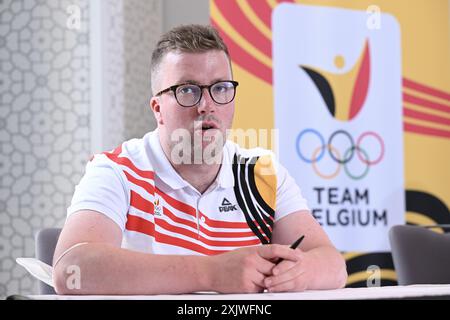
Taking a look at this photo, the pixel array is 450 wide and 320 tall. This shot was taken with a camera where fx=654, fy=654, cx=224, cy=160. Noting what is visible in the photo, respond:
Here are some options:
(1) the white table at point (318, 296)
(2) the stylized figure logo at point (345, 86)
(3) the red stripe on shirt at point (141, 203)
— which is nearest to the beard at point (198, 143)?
(3) the red stripe on shirt at point (141, 203)

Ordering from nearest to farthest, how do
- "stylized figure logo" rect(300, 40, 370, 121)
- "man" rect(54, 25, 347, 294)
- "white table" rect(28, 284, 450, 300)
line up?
1. "white table" rect(28, 284, 450, 300)
2. "man" rect(54, 25, 347, 294)
3. "stylized figure logo" rect(300, 40, 370, 121)

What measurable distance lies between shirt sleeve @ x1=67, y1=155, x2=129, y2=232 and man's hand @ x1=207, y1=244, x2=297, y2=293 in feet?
1.22

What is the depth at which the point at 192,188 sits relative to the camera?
1.64m

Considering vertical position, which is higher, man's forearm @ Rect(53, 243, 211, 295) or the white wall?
the white wall

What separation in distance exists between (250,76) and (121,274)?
6.34ft

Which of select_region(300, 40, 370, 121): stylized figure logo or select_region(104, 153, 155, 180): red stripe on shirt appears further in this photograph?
select_region(300, 40, 370, 121): stylized figure logo

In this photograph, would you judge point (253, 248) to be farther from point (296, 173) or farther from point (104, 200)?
point (296, 173)

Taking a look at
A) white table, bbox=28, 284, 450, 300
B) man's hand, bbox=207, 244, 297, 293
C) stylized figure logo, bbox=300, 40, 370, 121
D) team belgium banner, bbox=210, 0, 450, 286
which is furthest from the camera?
stylized figure logo, bbox=300, 40, 370, 121

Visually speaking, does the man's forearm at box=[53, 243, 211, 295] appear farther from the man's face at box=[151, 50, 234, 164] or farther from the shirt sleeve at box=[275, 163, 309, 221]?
the shirt sleeve at box=[275, 163, 309, 221]

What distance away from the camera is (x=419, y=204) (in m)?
3.28

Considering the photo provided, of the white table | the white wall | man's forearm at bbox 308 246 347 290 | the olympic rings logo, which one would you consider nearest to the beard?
man's forearm at bbox 308 246 347 290

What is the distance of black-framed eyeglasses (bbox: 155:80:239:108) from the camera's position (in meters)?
1.56

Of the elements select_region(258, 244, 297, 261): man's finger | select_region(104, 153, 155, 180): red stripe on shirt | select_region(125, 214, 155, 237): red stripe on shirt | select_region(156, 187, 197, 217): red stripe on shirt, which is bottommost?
select_region(258, 244, 297, 261): man's finger

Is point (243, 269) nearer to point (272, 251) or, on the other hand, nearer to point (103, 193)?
point (272, 251)
